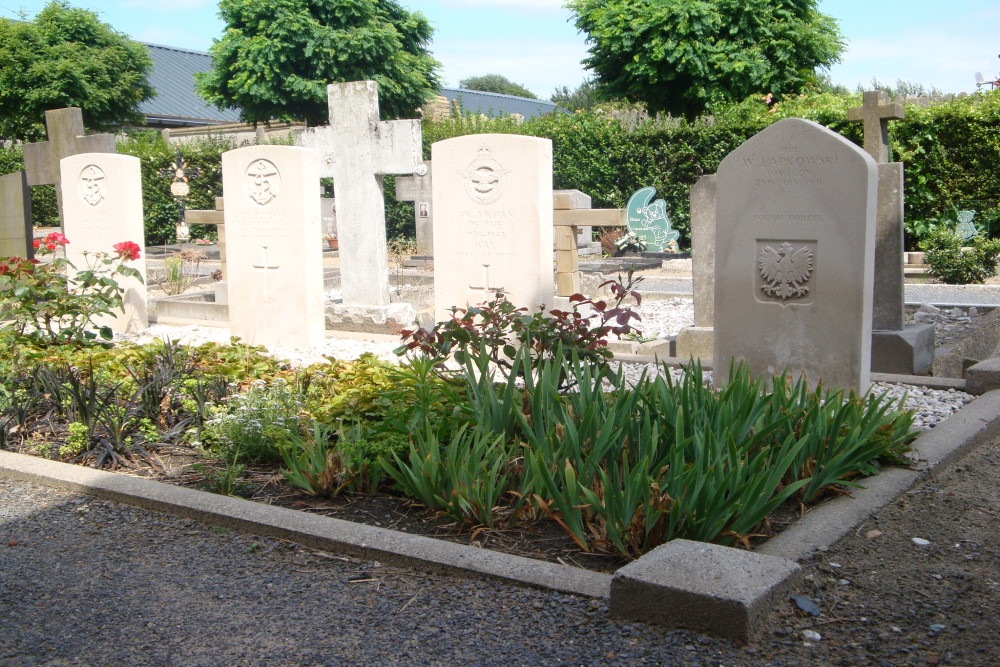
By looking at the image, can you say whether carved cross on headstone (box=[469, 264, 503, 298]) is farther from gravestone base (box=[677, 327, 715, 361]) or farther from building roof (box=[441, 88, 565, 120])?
building roof (box=[441, 88, 565, 120])

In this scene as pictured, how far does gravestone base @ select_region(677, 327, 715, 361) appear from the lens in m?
7.30

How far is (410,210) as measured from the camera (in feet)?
70.2

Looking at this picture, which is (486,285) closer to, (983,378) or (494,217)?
(494,217)

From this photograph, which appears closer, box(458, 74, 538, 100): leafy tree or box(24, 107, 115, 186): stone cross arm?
box(24, 107, 115, 186): stone cross arm

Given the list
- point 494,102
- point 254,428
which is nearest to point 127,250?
point 254,428

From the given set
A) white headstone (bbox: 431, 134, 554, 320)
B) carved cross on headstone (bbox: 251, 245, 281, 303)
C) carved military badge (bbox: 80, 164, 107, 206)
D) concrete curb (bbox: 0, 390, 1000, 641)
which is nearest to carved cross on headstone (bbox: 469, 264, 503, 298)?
white headstone (bbox: 431, 134, 554, 320)

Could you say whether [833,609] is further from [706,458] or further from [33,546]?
[33,546]

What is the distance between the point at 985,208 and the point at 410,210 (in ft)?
38.1

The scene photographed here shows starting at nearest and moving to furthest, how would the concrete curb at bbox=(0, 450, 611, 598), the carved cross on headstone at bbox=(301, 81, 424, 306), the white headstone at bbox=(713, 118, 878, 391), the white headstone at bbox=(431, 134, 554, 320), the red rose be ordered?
the concrete curb at bbox=(0, 450, 611, 598) → the white headstone at bbox=(713, 118, 878, 391) → the white headstone at bbox=(431, 134, 554, 320) → the red rose → the carved cross on headstone at bbox=(301, 81, 424, 306)

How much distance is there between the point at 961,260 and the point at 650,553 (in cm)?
983

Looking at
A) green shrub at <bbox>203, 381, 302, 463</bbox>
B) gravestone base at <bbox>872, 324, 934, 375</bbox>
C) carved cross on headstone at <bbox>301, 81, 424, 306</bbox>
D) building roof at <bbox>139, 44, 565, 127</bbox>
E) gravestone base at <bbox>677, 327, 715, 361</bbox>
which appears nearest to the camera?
green shrub at <bbox>203, 381, 302, 463</bbox>

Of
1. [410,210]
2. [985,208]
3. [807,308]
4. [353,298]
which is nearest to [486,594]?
[807,308]

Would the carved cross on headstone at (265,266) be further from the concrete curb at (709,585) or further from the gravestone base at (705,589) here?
the gravestone base at (705,589)

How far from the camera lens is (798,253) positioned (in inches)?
205
